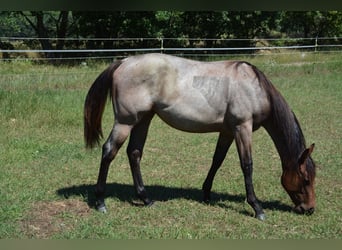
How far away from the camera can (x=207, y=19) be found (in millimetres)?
18828

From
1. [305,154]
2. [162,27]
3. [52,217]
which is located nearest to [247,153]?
[305,154]

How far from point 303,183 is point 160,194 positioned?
1.65 metres

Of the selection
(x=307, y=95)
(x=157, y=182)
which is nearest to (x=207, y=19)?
(x=307, y=95)

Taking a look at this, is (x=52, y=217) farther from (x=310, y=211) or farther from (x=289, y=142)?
(x=310, y=211)

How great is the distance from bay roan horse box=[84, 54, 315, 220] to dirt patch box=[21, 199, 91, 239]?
252mm

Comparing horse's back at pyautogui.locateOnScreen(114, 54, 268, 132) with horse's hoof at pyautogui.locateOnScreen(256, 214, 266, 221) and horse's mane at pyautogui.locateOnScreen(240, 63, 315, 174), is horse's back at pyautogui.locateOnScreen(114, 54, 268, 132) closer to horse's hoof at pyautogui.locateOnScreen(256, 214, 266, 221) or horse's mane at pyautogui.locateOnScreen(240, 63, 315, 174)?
horse's mane at pyautogui.locateOnScreen(240, 63, 315, 174)

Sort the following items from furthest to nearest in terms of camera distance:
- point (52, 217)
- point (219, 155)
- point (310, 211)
Answer: 1. point (219, 155)
2. point (310, 211)
3. point (52, 217)

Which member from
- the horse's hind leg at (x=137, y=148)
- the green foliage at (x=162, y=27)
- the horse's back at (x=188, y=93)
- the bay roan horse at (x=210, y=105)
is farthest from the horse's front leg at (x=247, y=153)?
the green foliage at (x=162, y=27)

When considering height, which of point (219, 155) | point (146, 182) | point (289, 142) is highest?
point (289, 142)

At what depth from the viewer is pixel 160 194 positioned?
4844mm

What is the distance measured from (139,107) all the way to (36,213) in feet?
4.92

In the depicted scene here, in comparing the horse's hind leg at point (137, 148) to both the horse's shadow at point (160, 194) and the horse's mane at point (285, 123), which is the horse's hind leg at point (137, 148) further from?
the horse's mane at point (285, 123)

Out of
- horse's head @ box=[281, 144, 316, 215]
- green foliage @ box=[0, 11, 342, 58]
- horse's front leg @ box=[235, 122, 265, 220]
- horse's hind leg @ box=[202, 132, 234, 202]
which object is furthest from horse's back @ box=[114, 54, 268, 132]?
green foliage @ box=[0, 11, 342, 58]

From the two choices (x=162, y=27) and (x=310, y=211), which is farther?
(x=162, y=27)
